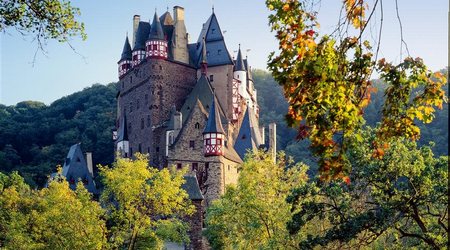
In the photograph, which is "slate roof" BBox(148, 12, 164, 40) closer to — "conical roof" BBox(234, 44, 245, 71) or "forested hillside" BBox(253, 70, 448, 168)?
"conical roof" BBox(234, 44, 245, 71)

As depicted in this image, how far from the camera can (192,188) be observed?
53.1m

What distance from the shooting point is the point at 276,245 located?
90.7 ft

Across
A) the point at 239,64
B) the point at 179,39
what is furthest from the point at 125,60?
the point at 239,64

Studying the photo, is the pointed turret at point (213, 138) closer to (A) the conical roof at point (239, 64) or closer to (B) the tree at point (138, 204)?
(A) the conical roof at point (239, 64)

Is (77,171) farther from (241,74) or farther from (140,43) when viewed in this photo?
(241,74)

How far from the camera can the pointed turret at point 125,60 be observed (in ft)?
247

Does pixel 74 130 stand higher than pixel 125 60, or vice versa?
pixel 125 60

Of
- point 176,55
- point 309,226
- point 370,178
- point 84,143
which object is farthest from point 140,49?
point 370,178

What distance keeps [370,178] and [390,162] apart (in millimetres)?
821

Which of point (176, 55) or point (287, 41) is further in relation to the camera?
point (176, 55)

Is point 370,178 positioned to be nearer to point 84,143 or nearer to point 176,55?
point 176,55

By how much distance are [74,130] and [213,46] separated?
35720mm

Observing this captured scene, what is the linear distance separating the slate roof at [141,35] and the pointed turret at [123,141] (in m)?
7.01

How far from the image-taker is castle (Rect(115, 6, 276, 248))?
61.2 m
